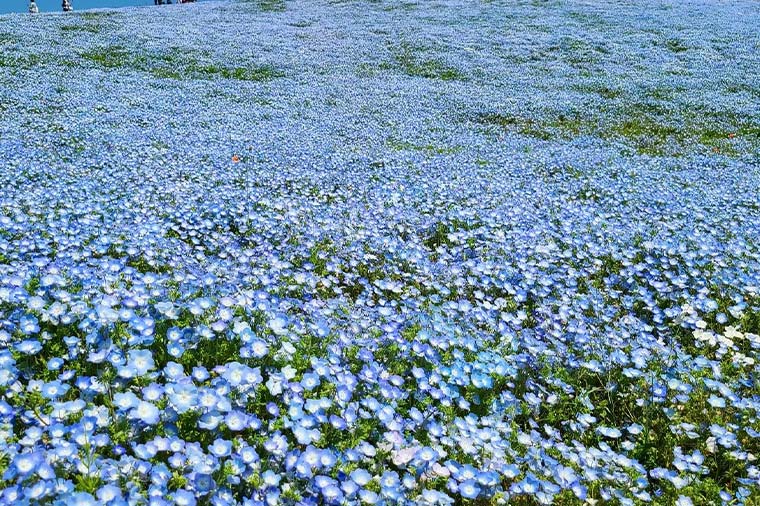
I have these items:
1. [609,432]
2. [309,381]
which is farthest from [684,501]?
[309,381]

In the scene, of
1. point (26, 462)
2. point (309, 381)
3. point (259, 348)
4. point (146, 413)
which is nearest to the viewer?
point (26, 462)

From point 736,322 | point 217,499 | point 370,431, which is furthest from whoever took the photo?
point 736,322

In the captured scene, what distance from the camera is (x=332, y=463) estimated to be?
275 cm

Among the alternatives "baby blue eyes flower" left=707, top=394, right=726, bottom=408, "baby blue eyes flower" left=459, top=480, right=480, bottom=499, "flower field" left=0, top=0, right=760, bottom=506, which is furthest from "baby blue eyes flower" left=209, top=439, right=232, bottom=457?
"baby blue eyes flower" left=707, top=394, right=726, bottom=408

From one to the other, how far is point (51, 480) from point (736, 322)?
5528 millimetres

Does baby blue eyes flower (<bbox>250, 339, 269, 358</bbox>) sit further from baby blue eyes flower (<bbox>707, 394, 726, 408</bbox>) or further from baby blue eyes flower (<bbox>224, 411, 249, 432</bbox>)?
baby blue eyes flower (<bbox>707, 394, 726, 408</bbox>)

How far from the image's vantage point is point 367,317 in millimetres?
4477

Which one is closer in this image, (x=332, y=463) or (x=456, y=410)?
(x=332, y=463)

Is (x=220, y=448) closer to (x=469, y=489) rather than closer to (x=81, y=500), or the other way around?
(x=81, y=500)

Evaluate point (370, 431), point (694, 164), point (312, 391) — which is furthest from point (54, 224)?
point (694, 164)

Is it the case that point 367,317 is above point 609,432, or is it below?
above

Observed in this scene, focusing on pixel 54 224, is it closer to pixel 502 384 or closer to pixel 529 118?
pixel 502 384

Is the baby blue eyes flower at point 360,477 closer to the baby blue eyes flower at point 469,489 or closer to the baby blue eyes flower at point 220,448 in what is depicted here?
the baby blue eyes flower at point 469,489

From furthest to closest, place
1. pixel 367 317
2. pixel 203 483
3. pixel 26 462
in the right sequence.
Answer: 1. pixel 367 317
2. pixel 203 483
3. pixel 26 462
